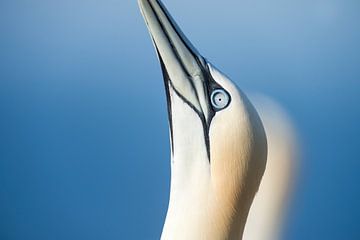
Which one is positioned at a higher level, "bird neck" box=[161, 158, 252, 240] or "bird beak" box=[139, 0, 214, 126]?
"bird beak" box=[139, 0, 214, 126]

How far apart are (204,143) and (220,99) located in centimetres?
4

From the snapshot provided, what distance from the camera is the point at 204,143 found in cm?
59

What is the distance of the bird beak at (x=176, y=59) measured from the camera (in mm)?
600

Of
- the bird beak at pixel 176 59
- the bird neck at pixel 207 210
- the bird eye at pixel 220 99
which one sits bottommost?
the bird neck at pixel 207 210

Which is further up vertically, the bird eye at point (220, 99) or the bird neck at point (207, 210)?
the bird eye at point (220, 99)

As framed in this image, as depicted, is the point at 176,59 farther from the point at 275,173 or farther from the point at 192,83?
the point at 275,173

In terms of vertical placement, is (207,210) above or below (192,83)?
below

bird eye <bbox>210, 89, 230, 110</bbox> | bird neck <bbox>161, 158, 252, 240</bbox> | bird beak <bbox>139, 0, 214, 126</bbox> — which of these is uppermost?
bird beak <bbox>139, 0, 214, 126</bbox>

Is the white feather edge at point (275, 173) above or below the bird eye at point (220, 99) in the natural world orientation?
below

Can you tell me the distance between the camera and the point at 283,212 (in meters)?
0.64

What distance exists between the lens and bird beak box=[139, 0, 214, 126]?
0.60 meters

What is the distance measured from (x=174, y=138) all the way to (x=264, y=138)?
88mm

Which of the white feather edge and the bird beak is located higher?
the bird beak

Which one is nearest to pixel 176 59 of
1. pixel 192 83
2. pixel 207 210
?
pixel 192 83
